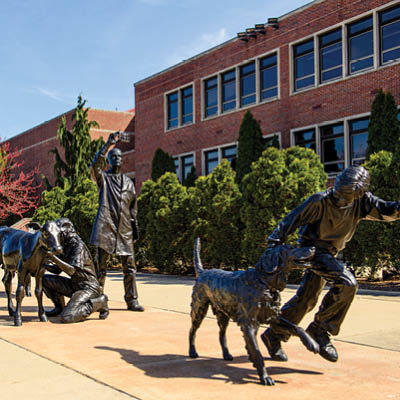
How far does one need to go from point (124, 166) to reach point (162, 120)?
630 centimetres

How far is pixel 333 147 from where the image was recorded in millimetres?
21156

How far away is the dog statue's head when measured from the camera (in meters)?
4.18

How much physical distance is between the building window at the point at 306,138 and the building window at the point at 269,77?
2360 mm

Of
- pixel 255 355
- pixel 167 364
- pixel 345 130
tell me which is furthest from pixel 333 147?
pixel 255 355

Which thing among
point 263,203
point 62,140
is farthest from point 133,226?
point 62,140

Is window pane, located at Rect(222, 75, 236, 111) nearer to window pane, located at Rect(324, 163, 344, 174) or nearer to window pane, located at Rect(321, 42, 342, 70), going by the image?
window pane, located at Rect(321, 42, 342, 70)

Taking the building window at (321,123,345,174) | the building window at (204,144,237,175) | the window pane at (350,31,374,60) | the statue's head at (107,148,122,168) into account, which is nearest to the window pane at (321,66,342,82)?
the window pane at (350,31,374,60)

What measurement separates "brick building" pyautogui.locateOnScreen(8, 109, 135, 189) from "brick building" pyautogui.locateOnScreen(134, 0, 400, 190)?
460 inches

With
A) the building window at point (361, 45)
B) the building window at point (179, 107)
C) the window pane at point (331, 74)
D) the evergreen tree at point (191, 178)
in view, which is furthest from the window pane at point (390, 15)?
the building window at point (179, 107)

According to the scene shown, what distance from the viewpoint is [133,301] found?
852 cm

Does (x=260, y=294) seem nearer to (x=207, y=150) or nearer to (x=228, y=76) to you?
(x=207, y=150)

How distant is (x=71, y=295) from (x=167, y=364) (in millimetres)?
3247

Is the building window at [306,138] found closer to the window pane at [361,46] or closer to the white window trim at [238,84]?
the white window trim at [238,84]

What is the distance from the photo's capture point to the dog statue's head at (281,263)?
4176mm
